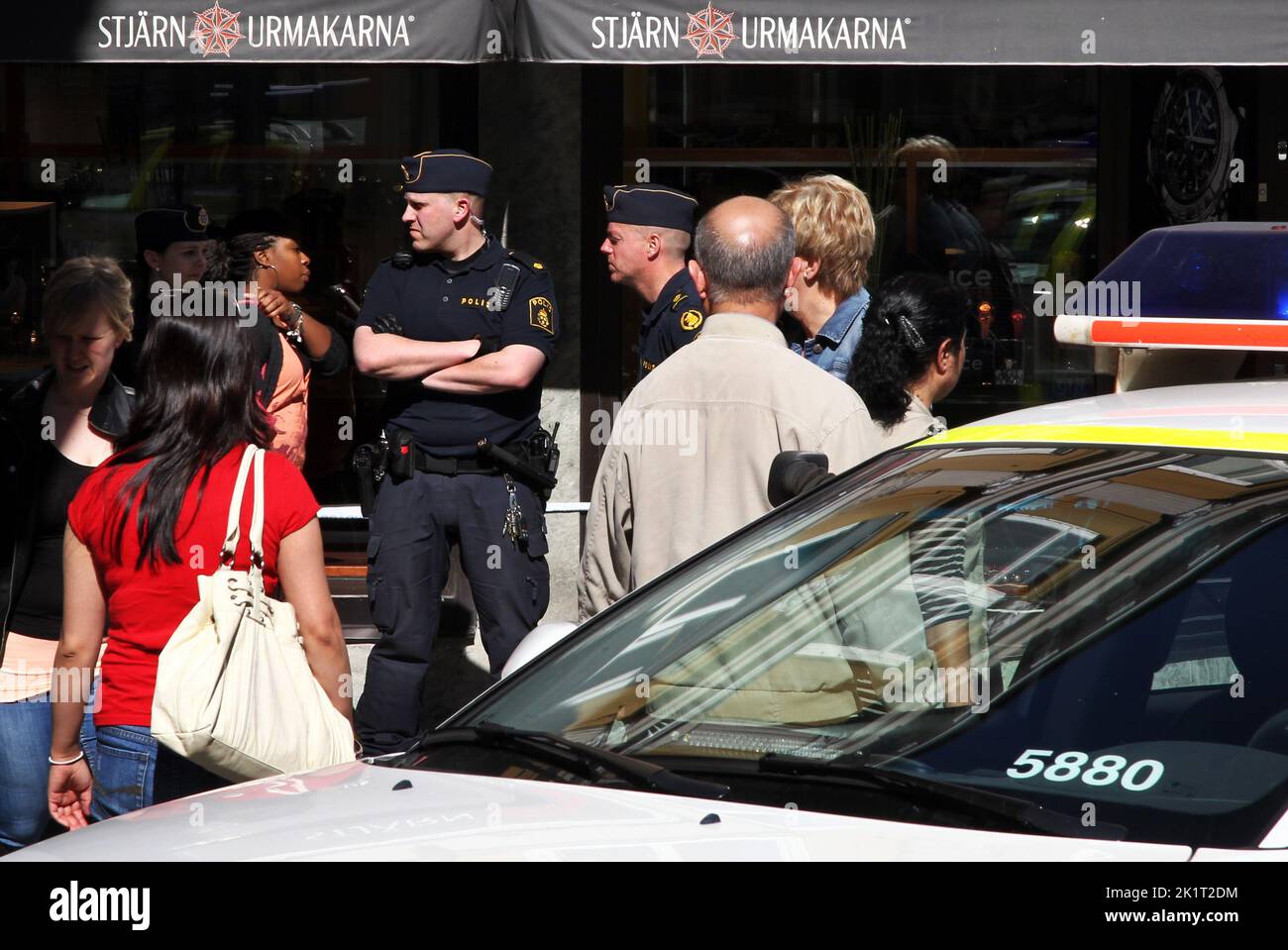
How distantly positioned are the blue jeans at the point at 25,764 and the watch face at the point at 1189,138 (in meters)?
5.43

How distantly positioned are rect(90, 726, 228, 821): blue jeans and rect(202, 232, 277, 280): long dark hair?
290 centimetres

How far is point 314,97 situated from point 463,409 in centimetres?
207

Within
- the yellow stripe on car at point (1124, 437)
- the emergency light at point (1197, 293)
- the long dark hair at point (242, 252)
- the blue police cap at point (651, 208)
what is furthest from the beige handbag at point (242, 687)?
the long dark hair at point (242, 252)

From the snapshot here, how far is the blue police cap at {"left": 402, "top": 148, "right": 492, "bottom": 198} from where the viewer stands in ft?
18.0

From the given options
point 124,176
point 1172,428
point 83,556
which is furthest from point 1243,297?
point 124,176

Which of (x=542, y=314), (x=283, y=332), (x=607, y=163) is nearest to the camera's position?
(x=542, y=314)

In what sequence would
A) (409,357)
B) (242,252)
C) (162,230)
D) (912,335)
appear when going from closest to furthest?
(912,335), (409,357), (162,230), (242,252)

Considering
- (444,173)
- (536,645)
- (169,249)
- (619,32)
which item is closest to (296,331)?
(169,249)

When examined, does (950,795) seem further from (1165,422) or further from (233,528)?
(233,528)

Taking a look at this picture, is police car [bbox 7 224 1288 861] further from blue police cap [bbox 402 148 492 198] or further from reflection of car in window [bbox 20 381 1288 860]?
blue police cap [bbox 402 148 492 198]

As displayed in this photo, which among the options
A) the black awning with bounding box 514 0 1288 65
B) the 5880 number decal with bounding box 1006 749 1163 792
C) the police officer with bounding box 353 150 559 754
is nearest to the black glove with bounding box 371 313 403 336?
the police officer with bounding box 353 150 559 754

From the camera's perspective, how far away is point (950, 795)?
2.08 meters

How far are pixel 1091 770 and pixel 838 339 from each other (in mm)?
2934
